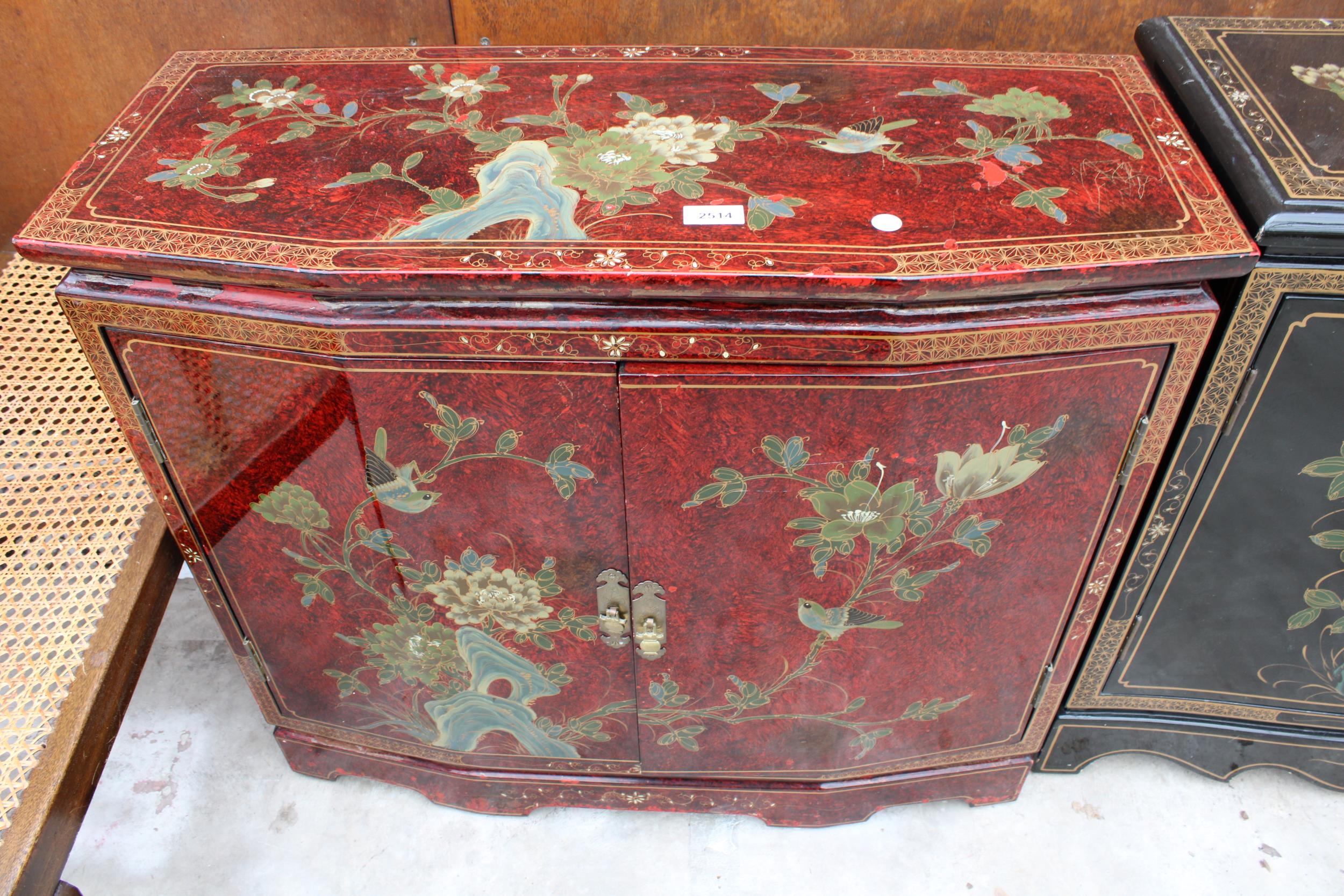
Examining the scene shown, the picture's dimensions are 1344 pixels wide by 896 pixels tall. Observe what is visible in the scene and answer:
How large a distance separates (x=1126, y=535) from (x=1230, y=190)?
1.49ft

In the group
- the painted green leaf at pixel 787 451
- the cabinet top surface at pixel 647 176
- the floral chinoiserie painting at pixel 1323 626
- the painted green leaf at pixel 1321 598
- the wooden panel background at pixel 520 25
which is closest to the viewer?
the cabinet top surface at pixel 647 176

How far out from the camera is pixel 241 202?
1126 millimetres

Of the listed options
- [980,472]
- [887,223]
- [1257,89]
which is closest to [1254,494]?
[980,472]

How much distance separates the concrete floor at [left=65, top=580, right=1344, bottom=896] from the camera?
1.59 metres

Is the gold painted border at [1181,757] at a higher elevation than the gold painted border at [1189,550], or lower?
lower

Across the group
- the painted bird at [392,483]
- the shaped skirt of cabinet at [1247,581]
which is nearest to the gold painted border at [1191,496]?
the shaped skirt of cabinet at [1247,581]

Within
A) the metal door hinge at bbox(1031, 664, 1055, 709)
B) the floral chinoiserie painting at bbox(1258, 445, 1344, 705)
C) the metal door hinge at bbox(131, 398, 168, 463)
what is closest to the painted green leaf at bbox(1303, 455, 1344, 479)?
the floral chinoiserie painting at bbox(1258, 445, 1344, 705)

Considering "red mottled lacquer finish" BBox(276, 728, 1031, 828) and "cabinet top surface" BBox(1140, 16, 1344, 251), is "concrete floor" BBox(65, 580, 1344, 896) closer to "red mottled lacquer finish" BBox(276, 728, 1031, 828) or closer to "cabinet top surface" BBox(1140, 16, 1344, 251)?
"red mottled lacquer finish" BBox(276, 728, 1031, 828)

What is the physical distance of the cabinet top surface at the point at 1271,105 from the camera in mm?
1067

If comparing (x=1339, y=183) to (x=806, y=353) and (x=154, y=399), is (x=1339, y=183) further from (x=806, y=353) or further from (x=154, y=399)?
(x=154, y=399)

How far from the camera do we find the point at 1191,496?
4.18 feet

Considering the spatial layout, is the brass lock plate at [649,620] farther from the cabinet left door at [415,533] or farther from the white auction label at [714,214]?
the white auction label at [714,214]

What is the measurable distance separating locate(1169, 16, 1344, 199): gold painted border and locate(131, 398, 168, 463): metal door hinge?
1.38 metres

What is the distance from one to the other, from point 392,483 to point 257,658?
19.5 inches
